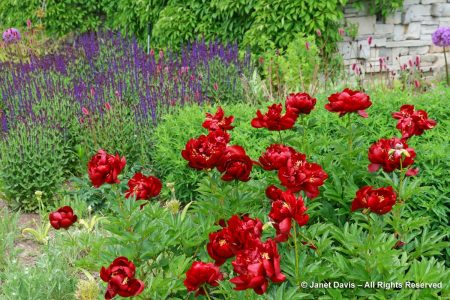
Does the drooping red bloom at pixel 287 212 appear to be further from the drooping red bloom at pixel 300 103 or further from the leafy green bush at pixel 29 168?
the leafy green bush at pixel 29 168

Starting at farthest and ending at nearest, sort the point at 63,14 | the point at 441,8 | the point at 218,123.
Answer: the point at 63,14 < the point at 441,8 < the point at 218,123

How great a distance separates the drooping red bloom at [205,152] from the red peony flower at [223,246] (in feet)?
1.35

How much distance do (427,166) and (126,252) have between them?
69.5 inches

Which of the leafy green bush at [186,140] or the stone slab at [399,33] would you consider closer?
the leafy green bush at [186,140]

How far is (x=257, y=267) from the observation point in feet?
5.83

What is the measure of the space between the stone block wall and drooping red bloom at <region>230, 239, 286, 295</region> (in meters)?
6.93

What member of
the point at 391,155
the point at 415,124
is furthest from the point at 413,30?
the point at 391,155

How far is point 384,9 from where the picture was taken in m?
8.27

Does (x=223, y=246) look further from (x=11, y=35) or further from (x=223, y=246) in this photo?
(x=11, y=35)

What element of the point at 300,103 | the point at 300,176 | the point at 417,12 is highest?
the point at 300,103

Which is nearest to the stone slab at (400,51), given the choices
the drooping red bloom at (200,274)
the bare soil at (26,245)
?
the bare soil at (26,245)

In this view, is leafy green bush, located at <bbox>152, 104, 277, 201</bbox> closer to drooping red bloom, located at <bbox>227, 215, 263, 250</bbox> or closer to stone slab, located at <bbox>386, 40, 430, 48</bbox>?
drooping red bloom, located at <bbox>227, 215, 263, 250</bbox>

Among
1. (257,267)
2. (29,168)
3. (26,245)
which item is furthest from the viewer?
(29,168)

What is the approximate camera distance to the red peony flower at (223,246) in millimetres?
1979
